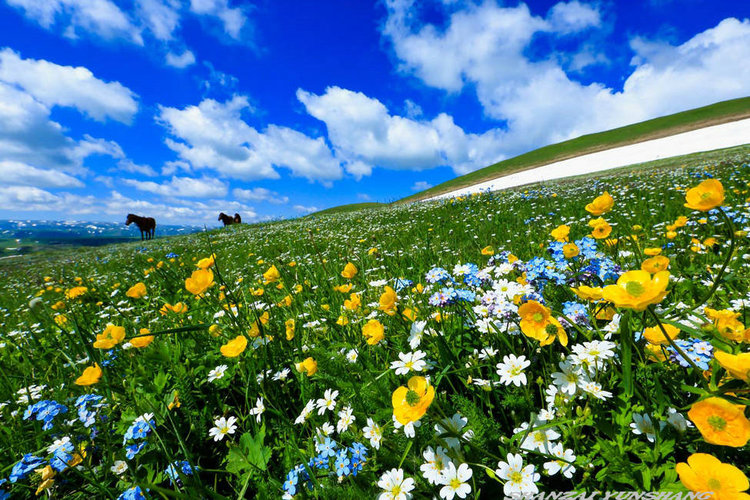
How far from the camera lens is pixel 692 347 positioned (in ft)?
4.85

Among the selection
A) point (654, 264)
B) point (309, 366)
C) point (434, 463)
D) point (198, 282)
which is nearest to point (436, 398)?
point (434, 463)

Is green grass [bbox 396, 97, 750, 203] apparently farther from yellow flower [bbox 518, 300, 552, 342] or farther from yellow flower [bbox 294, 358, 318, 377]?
yellow flower [bbox 518, 300, 552, 342]

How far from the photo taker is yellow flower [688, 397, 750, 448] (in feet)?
3.07

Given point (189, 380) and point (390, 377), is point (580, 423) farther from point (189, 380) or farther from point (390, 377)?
point (189, 380)

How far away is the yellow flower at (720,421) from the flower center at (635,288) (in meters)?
0.39

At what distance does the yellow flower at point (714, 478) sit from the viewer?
86cm

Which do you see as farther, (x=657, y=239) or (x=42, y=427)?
(x=657, y=239)

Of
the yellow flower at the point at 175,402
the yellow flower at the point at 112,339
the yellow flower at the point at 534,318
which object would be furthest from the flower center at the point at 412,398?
the yellow flower at the point at 112,339

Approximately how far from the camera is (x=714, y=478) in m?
0.89

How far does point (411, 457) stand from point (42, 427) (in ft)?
9.08

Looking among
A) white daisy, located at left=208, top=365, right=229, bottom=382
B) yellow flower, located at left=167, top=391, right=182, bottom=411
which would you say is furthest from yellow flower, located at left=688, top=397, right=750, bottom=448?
yellow flower, located at left=167, top=391, right=182, bottom=411

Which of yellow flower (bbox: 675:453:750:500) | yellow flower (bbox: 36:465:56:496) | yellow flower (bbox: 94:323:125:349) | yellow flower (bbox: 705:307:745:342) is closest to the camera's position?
yellow flower (bbox: 675:453:750:500)

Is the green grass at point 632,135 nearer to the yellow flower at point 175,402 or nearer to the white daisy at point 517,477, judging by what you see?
the yellow flower at point 175,402

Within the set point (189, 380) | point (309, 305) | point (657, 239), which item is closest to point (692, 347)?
point (309, 305)
